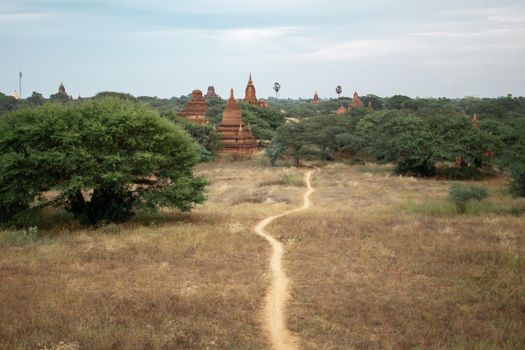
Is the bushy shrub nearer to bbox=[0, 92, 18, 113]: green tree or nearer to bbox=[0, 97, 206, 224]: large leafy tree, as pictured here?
bbox=[0, 97, 206, 224]: large leafy tree

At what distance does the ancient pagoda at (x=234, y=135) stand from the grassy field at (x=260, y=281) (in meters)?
34.6

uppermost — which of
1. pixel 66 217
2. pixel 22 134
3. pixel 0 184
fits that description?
pixel 22 134

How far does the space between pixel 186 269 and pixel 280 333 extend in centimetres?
496

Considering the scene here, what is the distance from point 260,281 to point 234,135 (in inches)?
1793

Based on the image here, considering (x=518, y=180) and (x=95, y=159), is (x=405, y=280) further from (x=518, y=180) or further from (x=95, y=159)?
(x=518, y=180)

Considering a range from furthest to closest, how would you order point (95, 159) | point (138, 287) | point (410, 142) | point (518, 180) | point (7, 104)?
point (7, 104) < point (410, 142) < point (518, 180) < point (95, 159) < point (138, 287)

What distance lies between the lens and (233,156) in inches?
2243

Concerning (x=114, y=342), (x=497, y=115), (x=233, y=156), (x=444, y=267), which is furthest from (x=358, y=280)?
(x=497, y=115)

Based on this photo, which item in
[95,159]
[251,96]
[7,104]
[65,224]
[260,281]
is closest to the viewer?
[260,281]

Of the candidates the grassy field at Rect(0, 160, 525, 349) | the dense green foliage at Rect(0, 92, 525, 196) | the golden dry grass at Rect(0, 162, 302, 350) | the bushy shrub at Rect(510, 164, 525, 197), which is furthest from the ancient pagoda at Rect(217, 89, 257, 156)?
the golden dry grass at Rect(0, 162, 302, 350)

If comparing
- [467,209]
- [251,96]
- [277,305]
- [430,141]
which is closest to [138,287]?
[277,305]

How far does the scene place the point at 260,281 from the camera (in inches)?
515

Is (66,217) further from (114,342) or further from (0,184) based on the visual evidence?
(114,342)

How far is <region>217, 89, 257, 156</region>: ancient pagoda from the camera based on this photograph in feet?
189
